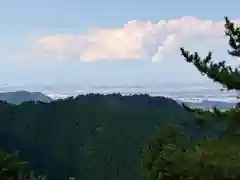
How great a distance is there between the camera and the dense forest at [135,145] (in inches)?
450

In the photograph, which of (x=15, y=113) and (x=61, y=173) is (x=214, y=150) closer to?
(x=61, y=173)

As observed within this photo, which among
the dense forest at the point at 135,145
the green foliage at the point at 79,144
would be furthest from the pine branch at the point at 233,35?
the green foliage at the point at 79,144

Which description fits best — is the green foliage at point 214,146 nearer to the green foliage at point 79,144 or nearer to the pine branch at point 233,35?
the pine branch at point 233,35

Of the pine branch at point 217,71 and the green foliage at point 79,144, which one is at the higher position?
the pine branch at point 217,71

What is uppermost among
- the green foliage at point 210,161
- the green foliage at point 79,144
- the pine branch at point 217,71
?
the pine branch at point 217,71

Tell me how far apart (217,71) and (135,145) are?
515 feet

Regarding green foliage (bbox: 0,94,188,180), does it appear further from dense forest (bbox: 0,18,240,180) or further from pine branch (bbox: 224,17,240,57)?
pine branch (bbox: 224,17,240,57)

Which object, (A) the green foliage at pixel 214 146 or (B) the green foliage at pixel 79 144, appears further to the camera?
(B) the green foliage at pixel 79 144

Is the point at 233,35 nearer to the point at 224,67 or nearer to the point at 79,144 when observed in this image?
the point at 224,67

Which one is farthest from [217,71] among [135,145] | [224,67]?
[135,145]

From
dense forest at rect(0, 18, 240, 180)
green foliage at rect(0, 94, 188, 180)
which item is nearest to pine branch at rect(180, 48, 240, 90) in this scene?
dense forest at rect(0, 18, 240, 180)

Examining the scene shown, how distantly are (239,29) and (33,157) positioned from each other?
15026cm

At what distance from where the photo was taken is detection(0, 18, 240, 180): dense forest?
11.4 m

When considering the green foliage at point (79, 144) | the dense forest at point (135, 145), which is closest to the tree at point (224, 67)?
the dense forest at point (135, 145)
